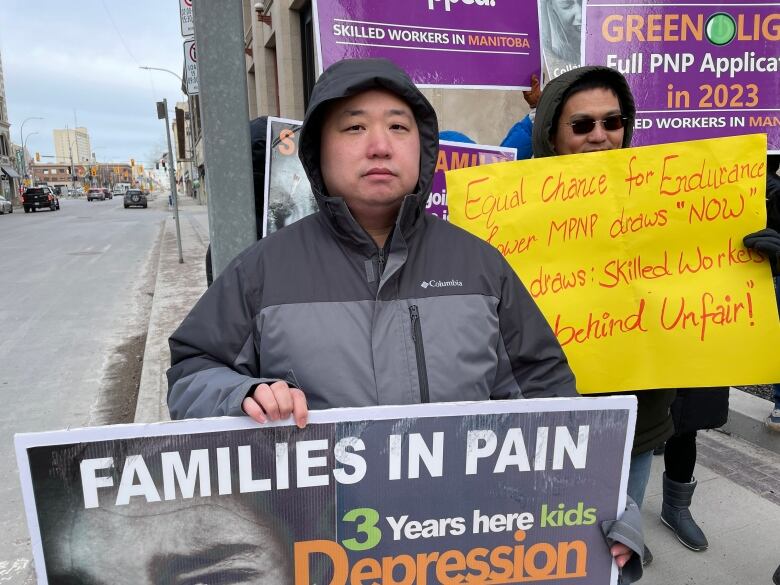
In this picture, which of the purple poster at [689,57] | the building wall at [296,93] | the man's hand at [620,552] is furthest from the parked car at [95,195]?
the man's hand at [620,552]

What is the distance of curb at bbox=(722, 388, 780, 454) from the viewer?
3.58 meters

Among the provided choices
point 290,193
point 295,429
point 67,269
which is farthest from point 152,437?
point 67,269

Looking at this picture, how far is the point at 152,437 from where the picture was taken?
1153 mm

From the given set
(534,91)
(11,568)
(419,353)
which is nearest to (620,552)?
(419,353)

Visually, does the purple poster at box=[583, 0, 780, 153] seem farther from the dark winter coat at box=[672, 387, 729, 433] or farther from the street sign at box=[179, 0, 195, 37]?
the street sign at box=[179, 0, 195, 37]

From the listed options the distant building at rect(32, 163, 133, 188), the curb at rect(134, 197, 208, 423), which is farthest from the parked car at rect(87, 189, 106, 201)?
the distant building at rect(32, 163, 133, 188)

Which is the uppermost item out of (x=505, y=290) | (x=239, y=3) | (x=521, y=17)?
(x=521, y=17)

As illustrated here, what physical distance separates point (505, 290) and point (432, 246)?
0.68 ft

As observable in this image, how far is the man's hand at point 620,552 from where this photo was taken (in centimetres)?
133

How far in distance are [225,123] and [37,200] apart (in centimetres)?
4521

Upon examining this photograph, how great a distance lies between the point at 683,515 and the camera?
281cm

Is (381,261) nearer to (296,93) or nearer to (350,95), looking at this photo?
(350,95)

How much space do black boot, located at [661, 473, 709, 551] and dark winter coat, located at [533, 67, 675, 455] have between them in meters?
0.95

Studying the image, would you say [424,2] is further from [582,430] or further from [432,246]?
[582,430]
